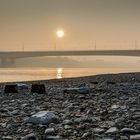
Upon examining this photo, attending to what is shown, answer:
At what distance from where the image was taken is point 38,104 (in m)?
11.5

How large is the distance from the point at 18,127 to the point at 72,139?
5.51 ft

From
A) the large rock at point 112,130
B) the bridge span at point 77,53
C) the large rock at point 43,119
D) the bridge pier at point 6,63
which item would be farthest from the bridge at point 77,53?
the large rock at point 112,130

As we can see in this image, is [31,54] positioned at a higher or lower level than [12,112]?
higher

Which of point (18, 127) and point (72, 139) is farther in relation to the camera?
point (18, 127)

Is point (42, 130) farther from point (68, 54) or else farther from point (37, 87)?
point (68, 54)

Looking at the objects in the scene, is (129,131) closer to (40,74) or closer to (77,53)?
(40,74)

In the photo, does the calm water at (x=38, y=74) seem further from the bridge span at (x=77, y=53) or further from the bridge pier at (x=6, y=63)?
the bridge pier at (x=6, y=63)

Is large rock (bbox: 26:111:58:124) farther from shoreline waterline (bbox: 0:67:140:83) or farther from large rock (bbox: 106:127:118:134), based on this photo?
shoreline waterline (bbox: 0:67:140:83)

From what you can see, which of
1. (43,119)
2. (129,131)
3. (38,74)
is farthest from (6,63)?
(129,131)

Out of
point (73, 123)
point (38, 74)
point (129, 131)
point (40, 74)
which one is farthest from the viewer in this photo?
point (40, 74)

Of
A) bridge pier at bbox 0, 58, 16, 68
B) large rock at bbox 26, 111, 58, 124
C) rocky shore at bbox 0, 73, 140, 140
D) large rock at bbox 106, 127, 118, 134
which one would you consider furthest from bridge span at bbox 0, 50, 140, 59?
large rock at bbox 106, 127, 118, 134

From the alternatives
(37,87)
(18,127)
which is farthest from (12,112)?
(37,87)

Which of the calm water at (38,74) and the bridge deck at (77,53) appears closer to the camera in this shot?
the calm water at (38,74)

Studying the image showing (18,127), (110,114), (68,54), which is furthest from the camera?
(68,54)
